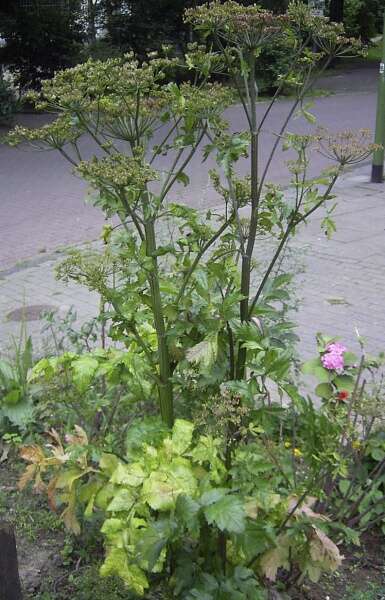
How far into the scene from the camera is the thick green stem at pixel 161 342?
2605 mm

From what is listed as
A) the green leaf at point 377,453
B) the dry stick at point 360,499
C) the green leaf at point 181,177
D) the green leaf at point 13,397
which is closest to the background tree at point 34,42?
the green leaf at point 13,397

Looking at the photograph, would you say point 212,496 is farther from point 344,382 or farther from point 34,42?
point 34,42

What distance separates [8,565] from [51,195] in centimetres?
951

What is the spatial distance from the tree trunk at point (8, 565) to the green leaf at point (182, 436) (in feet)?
1.80

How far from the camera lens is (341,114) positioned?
1994cm

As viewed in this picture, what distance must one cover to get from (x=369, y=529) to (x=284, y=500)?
79cm

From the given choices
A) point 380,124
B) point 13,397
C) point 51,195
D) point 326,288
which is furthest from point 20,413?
point 380,124

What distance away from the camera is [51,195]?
1133 cm

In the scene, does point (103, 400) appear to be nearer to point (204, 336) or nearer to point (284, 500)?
point (204, 336)

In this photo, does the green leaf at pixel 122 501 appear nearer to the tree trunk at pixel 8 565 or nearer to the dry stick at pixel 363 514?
the tree trunk at pixel 8 565

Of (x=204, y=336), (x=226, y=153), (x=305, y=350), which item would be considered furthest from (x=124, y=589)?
(x=305, y=350)

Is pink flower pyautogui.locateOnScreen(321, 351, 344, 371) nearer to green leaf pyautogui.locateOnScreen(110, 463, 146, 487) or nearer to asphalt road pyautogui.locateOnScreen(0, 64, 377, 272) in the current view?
green leaf pyautogui.locateOnScreen(110, 463, 146, 487)

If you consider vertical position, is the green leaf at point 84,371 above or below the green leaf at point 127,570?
above

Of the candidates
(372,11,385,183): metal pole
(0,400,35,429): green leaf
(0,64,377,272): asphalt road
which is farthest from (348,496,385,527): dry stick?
(372,11,385,183): metal pole
